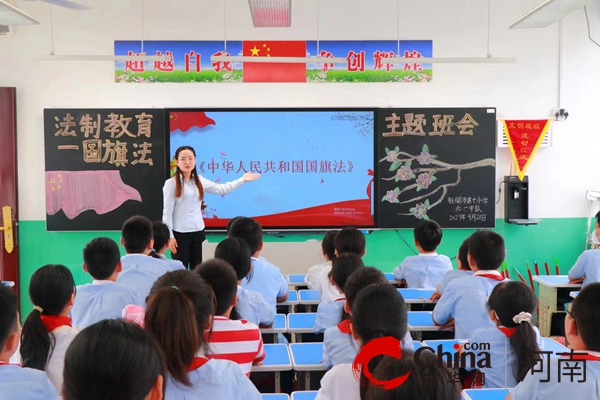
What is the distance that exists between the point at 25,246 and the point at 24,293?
466mm

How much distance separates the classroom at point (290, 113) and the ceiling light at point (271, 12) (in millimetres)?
873

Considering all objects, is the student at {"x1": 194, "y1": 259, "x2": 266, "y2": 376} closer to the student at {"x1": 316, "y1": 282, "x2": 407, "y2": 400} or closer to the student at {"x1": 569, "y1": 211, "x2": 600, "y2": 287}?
the student at {"x1": 316, "y1": 282, "x2": 407, "y2": 400}

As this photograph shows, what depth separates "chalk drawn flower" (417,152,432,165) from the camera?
232 inches

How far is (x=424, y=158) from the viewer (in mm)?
5906

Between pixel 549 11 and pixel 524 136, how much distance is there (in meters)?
1.77

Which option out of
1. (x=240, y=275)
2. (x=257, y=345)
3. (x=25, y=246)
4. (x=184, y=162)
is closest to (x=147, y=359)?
(x=257, y=345)

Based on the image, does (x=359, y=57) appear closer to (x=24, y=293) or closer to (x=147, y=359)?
(x=24, y=293)

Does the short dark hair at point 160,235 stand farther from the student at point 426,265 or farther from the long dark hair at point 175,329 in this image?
the long dark hair at point 175,329

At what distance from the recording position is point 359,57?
225 inches

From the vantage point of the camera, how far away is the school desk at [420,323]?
303cm

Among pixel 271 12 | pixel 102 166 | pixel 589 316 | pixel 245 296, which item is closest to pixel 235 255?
pixel 245 296

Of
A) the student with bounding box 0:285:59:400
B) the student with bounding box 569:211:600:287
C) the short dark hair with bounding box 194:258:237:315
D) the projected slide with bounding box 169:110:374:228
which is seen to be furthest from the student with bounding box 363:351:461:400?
the projected slide with bounding box 169:110:374:228

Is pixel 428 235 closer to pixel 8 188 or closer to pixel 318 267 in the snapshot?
pixel 318 267

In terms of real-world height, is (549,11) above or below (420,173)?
above
